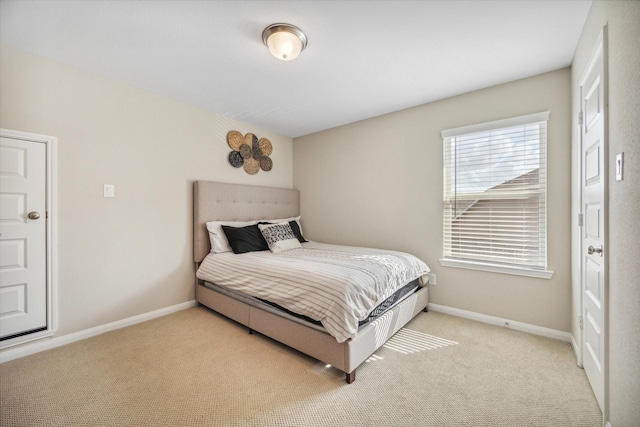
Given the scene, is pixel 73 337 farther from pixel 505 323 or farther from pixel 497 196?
pixel 497 196

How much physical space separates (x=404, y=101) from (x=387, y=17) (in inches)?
53.3

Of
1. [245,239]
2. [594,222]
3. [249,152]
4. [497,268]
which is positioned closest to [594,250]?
[594,222]

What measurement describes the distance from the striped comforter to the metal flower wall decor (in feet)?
4.28

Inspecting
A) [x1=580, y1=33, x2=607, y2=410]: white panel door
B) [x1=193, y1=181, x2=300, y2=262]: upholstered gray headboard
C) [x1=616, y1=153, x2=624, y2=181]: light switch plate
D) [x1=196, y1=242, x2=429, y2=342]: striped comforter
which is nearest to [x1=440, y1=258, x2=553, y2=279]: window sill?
[x1=196, y1=242, x2=429, y2=342]: striped comforter

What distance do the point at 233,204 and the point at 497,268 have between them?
3.04m

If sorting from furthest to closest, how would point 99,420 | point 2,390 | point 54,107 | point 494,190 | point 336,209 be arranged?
point 336,209, point 494,190, point 54,107, point 2,390, point 99,420

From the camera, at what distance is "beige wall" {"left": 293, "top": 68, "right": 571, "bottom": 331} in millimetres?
2285

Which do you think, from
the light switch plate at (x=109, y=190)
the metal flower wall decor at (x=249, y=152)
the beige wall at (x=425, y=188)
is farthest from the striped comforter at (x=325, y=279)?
the metal flower wall decor at (x=249, y=152)

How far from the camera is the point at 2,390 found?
5.37 ft

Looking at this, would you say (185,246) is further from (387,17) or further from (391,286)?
(387,17)

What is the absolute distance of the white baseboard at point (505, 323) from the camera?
2264 mm

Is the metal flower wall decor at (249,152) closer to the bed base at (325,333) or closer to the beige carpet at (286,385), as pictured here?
the bed base at (325,333)

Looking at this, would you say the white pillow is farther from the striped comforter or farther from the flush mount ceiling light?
the flush mount ceiling light

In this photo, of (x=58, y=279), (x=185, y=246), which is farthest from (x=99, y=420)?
(x=185, y=246)
